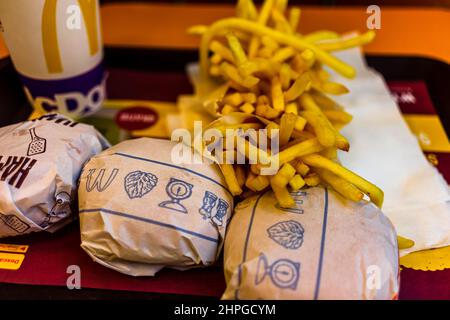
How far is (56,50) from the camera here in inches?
46.8

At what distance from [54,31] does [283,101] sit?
0.60 metres

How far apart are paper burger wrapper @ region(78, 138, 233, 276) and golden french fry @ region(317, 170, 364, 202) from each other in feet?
0.69

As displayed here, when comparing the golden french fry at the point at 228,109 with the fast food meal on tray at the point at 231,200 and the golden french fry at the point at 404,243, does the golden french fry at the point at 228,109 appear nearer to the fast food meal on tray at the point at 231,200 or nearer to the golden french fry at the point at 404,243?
the fast food meal on tray at the point at 231,200

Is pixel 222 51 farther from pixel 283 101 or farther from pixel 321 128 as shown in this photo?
pixel 321 128

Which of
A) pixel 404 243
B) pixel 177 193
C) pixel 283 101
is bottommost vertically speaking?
pixel 404 243

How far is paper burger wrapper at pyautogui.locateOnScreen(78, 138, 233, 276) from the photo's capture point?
0.90m

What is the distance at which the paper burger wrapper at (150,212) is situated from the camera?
2.95ft

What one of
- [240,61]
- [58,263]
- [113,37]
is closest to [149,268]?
[58,263]

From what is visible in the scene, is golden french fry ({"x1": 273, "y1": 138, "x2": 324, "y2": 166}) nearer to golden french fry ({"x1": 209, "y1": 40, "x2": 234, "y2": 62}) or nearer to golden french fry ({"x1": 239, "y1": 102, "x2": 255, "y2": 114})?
golden french fry ({"x1": 239, "y1": 102, "x2": 255, "y2": 114})

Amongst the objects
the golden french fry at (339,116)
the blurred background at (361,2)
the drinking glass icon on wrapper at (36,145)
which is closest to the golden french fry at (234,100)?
the golden french fry at (339,116)

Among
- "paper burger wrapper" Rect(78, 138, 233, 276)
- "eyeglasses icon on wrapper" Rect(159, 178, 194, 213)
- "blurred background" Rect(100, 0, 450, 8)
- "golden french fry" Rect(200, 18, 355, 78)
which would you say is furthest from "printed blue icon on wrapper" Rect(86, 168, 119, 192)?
"blurred background" Rect(100, 0, 450, 8)

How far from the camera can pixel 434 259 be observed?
1.04 m

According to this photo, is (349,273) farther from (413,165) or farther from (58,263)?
(58,263)

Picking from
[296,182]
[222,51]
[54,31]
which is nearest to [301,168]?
[296,182]
